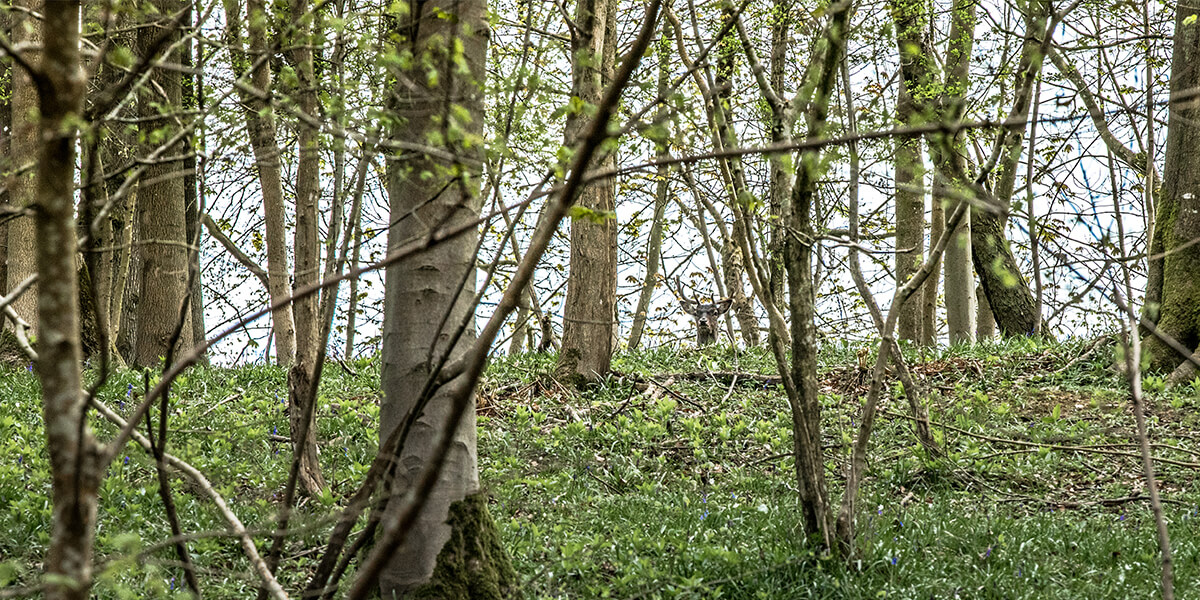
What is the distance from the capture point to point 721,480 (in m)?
6.74

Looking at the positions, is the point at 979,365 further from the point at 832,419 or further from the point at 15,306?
the point at 15,306

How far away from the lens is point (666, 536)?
5230 mm

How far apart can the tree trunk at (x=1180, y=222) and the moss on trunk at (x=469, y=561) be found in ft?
23.9

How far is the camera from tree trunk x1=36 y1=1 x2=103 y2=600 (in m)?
1.45

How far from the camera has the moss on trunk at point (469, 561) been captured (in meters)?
3.75

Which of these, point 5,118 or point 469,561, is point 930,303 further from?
point 5,118

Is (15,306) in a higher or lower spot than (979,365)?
higher

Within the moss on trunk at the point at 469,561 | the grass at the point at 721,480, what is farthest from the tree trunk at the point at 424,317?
the grass at the point at 721,480

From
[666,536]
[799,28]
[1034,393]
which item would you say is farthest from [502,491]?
[799,28]

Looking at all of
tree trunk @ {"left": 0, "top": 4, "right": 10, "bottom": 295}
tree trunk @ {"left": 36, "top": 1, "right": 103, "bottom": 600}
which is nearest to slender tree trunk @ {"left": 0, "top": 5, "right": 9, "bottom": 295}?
tree trunk @ {"left": 0, "top": 4, "right": 10, "bottom": 295}

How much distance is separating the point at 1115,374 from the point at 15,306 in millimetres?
11507

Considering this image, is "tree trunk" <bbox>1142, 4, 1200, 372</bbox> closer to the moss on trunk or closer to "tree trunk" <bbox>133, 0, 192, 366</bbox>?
the moss on trunk

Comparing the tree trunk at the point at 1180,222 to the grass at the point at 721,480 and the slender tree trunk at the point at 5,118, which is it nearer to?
the grass at the point at 721,480

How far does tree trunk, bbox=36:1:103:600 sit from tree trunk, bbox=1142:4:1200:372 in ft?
30.5
